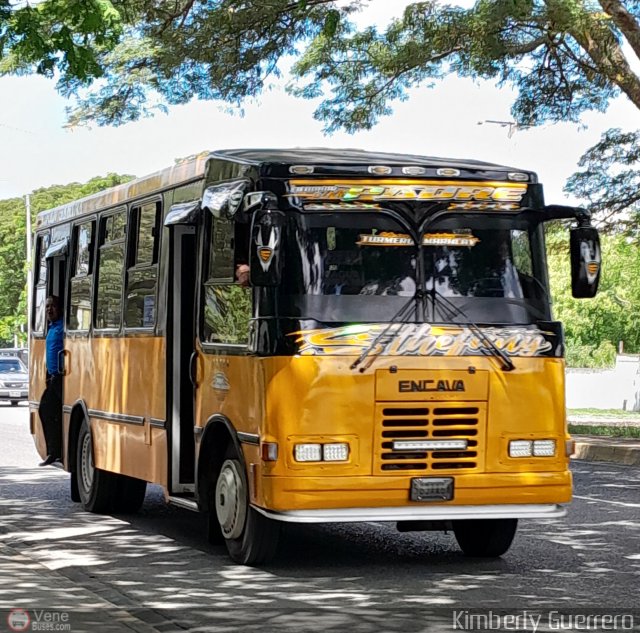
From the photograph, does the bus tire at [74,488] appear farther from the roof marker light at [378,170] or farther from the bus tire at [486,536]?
the roof marker light at [378,170]

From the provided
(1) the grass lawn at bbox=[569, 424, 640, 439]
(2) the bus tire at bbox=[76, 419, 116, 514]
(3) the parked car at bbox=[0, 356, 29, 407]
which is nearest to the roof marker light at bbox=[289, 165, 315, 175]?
(2) the bus tire at bbox=[76, 419, 116, 514]

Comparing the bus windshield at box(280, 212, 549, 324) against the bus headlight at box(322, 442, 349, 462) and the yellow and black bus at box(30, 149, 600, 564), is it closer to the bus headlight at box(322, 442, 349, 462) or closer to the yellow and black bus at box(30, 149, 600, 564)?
the yellow and black bus at box(30, 149, 600, 564)

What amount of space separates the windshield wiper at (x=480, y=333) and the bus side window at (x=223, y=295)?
1402 millimetres

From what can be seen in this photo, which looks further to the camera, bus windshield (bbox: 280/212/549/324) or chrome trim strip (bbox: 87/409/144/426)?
chrome trim strip (bbox: 87/409/144/426)

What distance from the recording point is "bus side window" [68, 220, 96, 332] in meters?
15.4

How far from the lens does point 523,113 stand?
27406mm

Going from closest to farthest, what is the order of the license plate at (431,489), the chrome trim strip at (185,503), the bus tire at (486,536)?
the license plate at (431,489) < the bus tire at (486,536) < the chrome trim strip at (185,503)

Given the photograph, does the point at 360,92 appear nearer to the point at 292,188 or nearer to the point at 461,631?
the point at 292,188

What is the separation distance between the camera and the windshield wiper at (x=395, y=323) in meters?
10.6

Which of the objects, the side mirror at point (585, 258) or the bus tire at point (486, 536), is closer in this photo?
the side mirror at point (585, 258)

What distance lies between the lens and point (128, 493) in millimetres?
14953

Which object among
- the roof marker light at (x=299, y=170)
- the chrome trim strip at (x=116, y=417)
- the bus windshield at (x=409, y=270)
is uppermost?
the roof marker light at (x=299, y=170)

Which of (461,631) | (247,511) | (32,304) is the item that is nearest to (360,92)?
(32,304)

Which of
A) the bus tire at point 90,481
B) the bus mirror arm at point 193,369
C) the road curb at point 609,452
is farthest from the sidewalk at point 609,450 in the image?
the bus mirror arm at point 193,369
